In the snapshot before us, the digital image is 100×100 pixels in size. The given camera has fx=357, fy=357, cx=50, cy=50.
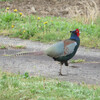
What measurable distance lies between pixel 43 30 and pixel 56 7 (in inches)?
169

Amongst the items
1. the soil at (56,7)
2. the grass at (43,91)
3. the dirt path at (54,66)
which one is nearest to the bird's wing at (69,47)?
the dirt path at (54,66)

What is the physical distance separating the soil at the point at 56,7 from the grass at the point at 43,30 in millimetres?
1892

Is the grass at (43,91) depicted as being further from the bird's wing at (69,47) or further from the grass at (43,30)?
the grass at (43,30)

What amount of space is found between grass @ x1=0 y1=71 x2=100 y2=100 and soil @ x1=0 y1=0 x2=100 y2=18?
8.86 meters

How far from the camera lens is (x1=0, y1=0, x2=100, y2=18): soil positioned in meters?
14.8

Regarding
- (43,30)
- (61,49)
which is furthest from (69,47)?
(43,30)

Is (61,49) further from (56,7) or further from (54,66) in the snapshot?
(56,7)

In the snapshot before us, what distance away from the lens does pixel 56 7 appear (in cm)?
1542

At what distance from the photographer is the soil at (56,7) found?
48.4ft

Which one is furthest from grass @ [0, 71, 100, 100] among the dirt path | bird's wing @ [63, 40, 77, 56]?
bird's wing @ [63, 40, 77, 56]

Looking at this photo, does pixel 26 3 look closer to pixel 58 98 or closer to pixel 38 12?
pixel 38 12

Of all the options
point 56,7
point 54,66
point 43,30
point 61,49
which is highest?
point 56,7

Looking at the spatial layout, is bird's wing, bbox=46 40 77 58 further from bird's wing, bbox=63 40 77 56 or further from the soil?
the soil

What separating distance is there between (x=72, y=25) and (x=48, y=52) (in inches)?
204
